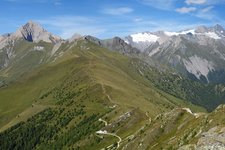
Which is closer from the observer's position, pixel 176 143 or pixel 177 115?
pixel 176 143

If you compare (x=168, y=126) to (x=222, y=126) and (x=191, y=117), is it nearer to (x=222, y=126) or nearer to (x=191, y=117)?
(x=191, y=117)

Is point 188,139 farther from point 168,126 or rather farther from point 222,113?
point 168,126

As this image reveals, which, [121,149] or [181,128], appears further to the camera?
[121,149]

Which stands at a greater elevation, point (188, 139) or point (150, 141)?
point (188, 139)

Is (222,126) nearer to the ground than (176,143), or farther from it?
farther from it

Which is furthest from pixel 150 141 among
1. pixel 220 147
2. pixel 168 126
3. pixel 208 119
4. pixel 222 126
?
pixel 220 147

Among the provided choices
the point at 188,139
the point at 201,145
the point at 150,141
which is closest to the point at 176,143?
the point at 188,139

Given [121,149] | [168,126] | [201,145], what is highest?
[201,145]

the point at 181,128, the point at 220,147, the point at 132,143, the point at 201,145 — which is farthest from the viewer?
the point at 132,143

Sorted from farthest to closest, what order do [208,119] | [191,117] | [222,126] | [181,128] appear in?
[191,117], [181,128], [208,119], [222,126]
